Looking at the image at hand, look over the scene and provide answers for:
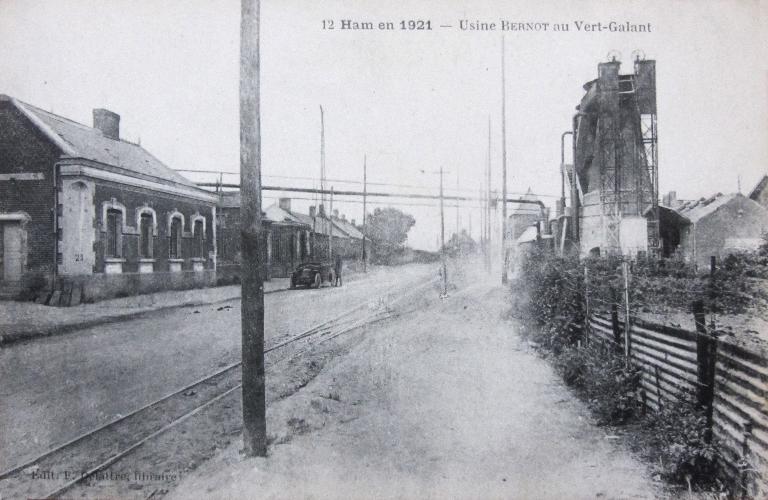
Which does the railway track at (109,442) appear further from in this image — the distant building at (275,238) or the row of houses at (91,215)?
the distant building at (275,238)

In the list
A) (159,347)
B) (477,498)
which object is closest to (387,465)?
(477,498)

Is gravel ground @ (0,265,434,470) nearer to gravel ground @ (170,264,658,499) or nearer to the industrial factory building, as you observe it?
gravel ground @ (170,264,658,499)

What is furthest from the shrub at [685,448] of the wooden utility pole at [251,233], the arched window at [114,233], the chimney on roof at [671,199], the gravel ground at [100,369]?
the chimney on roof at [671,199]

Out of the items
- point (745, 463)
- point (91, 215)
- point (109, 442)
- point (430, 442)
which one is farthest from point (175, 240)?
point (745, 463)

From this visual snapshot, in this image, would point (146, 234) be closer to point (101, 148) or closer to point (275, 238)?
point (101, 148)

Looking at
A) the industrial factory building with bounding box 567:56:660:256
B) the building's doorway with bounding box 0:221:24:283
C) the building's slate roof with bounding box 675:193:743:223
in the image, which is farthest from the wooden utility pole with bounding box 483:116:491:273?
the building's doorway with bounding box 0:221:24:283

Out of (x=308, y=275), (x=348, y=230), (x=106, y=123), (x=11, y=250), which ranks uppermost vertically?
(x=106, y=123)
